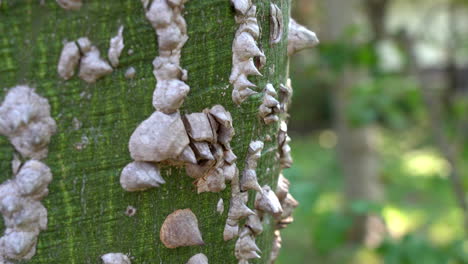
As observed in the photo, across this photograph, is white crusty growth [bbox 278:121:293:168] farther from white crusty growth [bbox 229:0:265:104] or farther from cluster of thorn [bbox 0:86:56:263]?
cluster of thorn [bbox 0:86:56:263]

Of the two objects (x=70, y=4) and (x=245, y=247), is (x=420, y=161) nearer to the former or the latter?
(x=245, y=247)

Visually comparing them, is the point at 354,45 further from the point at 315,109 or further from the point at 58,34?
the point at 315,109

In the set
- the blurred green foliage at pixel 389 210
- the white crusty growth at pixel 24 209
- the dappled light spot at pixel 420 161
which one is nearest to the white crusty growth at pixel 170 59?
the white crusty growth at pixel 24 209

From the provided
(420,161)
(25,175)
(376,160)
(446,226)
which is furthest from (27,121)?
(420,161)

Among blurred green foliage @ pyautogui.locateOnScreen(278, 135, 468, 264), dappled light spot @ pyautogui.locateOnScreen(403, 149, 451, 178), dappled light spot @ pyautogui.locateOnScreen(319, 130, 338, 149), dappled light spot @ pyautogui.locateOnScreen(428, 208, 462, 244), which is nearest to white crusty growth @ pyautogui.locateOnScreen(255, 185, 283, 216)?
blurred green foliage @ pyautogui.locateOnScreen(278, 135, 468, 264)

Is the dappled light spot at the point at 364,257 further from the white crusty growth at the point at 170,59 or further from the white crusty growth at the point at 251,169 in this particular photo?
the white crusty growth at the point at 170,59

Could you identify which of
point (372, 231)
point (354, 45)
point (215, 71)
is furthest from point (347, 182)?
point (215, 71)
